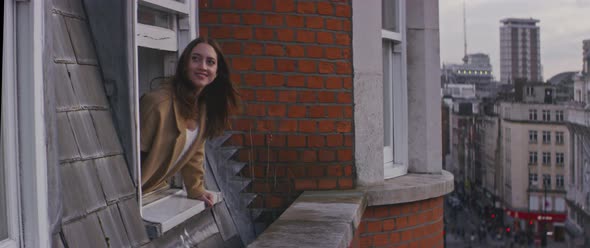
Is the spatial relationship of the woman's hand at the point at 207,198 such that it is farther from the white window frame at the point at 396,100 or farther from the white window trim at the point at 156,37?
the white window frame at the point at 396,100

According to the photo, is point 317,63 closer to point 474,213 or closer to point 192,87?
point 192,87

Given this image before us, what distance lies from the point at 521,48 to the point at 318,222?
188741 mm

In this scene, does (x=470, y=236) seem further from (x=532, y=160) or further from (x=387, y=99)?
(x=387, y=99)

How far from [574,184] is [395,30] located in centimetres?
7168

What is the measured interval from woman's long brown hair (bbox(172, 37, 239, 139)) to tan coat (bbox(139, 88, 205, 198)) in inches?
2.2

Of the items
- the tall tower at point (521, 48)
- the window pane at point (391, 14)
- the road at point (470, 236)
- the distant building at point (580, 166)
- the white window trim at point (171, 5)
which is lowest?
the road at point (470, 236)

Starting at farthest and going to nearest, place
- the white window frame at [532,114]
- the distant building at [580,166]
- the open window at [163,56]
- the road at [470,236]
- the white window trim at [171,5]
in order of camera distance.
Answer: the white window frame at [532,114]
the distant building at [580,166]
the road at [470,236]
the white window trim at [171,5]
the open window at [163,56]

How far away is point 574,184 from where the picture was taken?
7388 cm

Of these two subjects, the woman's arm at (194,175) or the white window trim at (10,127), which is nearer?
the white window trim at (10,127)

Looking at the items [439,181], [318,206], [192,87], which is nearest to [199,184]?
[192,87]

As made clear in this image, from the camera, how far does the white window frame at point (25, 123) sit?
6.68ft

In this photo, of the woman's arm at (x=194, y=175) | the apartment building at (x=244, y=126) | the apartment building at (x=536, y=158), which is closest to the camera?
the apartment building at (x=244, y=126)

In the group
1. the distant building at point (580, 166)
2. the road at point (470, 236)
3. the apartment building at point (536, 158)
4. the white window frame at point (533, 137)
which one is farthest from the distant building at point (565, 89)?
the road at point (470, 236)

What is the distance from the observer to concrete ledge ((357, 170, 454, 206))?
208 inches
